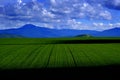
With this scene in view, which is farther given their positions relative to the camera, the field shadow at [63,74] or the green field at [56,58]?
the green field at [56,58]

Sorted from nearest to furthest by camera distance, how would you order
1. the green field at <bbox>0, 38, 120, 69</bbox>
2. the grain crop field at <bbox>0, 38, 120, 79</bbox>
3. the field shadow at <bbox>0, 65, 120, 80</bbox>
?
1. the field shadow at <bbox>0, 65, 120, 80</bbox>
2. the grain crop field at <bbox>0, 38, 120, 79</bbox>
3. the green field at <bbox>0, 38, 120, 69</bbox>

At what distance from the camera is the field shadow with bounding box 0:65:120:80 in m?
15.6

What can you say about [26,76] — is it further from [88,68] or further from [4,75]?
[88,68]

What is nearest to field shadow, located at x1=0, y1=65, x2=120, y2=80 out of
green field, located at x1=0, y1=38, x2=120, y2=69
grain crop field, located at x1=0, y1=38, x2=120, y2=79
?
grain crop field, located at x1=0, y1=38, x2=120, y2=79

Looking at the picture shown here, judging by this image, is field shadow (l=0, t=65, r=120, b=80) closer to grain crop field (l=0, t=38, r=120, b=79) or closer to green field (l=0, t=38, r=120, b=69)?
grain crop field (l=0, t=38, r=120, b=79)

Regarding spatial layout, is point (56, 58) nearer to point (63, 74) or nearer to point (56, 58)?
point (56, 58)

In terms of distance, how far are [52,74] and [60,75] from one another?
51 centimetres

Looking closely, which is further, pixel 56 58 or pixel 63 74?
pixel 56 58

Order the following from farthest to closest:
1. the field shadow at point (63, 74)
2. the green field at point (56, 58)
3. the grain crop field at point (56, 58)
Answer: the green field at point (56, 58)
the grain crop field at point (56, 58)
the field shadow at point (63, 74)

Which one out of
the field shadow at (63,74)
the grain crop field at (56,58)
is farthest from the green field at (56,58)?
the field shadow at (63,74)

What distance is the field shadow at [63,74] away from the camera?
51.3ft

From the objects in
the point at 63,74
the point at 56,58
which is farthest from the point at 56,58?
the point at 63,74

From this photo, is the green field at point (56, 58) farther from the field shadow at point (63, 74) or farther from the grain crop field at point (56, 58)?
the field shadow at point (63, 74)

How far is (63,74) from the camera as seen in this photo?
16750mm
